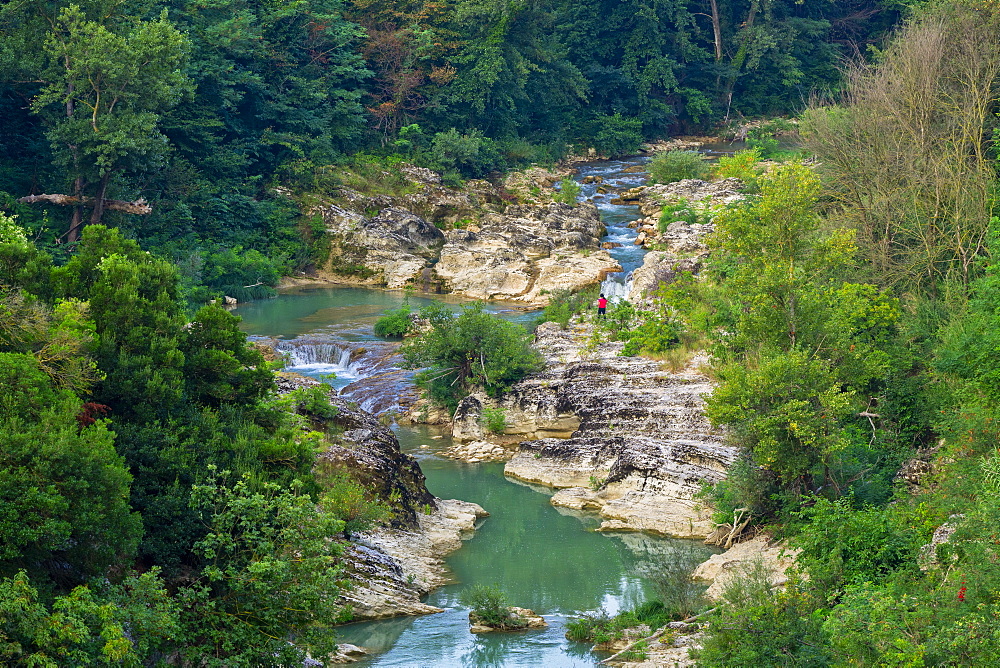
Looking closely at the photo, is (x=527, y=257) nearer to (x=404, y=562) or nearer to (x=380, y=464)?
(x=380, y=464)

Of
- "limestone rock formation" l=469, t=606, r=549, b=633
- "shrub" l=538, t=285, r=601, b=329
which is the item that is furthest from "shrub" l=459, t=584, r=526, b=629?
Answer: "shrub" l=538, t=285, r=601, b=329

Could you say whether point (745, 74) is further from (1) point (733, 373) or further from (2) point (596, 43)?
(1) point (733, 373)

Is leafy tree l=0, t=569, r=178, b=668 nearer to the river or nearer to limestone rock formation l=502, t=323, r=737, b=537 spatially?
the river

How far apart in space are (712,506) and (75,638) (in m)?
15.0

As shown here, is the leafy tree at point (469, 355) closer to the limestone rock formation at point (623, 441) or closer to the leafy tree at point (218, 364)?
the limestone rock formation at point (623, 441)

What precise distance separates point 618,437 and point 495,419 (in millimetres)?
4492

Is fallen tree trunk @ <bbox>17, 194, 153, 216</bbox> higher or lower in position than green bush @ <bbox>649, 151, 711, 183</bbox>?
higher

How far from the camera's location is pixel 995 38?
28.9 m

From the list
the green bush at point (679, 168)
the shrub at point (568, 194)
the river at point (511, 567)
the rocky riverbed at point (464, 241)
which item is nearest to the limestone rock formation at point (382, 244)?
the rocky riverbed at point (464, 241)

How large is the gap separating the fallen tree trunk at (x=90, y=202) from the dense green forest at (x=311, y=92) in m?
0.12

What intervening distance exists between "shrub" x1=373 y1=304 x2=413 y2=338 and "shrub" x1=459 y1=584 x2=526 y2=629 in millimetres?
18938

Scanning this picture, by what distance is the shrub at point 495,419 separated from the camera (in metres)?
29.5

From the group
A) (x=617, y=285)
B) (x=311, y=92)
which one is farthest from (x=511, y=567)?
(x=311, y=92)

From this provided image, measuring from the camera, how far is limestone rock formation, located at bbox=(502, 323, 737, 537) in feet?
78.8
